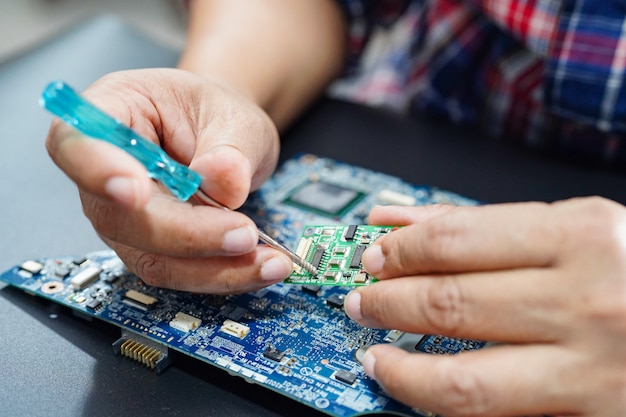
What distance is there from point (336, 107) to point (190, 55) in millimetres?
407

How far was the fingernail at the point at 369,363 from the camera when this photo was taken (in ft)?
2.97

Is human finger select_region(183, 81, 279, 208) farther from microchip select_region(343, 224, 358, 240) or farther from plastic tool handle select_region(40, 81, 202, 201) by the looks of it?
microchip select_region(343, 224, 358, 240)

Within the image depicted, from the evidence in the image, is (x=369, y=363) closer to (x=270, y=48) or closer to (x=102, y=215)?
(x=102, y=215)

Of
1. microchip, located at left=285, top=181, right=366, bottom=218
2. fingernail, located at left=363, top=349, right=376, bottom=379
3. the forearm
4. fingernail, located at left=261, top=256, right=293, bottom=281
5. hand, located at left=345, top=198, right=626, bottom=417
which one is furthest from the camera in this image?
the forearm

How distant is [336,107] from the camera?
176 centimetres

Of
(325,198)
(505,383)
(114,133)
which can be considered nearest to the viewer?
(505,383)

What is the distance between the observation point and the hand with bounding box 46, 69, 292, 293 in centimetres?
86

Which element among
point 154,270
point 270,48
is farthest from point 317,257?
point 270,48

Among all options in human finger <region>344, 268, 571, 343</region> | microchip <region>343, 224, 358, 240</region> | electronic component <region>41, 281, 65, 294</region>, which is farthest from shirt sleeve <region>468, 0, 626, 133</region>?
electronic component <region>41, 281, 65, 294</region>

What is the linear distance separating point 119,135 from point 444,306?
0.48 metres

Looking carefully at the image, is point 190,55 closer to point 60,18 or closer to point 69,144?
point 69,144

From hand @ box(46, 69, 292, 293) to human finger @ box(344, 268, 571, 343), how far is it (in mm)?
221

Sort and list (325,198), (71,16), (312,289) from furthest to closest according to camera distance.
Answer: (71,16) → (325,198) → (312,289)

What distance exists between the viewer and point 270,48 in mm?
1660
